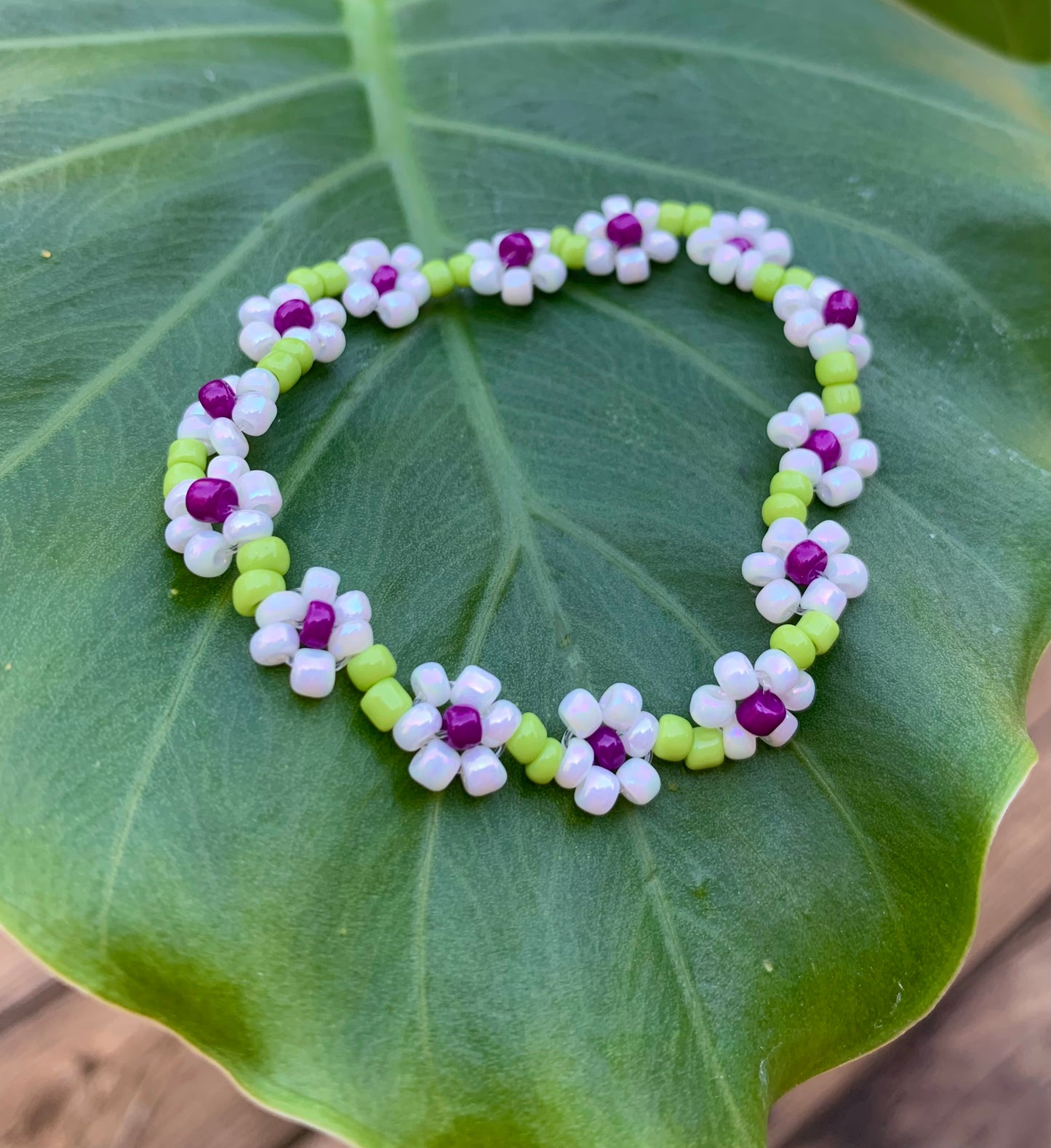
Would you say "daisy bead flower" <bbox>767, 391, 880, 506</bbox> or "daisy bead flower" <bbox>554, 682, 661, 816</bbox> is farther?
"daisy bead flower" <bbox>767, 391, 880, 506</bbox>

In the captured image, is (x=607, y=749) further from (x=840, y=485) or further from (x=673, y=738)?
(x=840, y=485)

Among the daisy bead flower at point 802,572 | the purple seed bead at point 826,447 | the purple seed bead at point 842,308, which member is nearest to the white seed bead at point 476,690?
the daisy bead flower at point 802,572

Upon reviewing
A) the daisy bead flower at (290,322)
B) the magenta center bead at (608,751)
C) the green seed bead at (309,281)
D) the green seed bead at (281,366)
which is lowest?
the magenta center bead at (608,751)

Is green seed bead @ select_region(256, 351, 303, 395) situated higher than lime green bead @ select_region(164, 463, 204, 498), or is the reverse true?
green seed bead @ select_region(256, 351, 303, 395)

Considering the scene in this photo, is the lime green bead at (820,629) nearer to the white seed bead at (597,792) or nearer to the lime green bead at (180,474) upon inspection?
the white seed bead at (597,792)

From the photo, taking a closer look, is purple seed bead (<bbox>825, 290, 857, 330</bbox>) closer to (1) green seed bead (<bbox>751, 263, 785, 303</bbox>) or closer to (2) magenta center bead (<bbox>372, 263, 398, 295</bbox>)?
(1) green seed bead (<bbox>751, 263, 785, 303</bbox>)

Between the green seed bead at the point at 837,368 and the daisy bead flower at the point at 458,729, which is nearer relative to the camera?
the daisy bead flower at the point at 458,729

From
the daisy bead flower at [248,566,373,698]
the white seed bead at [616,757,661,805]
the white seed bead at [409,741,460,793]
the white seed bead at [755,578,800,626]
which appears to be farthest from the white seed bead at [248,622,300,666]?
the white seed bead at [755,578,800,626]

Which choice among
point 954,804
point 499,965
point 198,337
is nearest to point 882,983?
point 954,804
